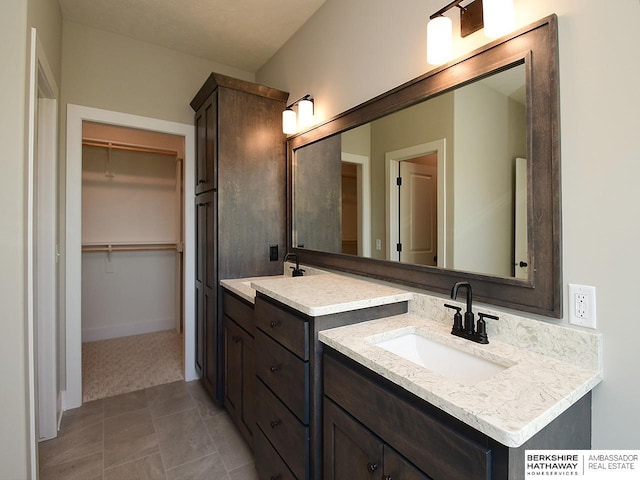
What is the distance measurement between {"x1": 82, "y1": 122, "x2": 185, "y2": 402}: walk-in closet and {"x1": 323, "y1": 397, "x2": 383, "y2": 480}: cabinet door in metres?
2.56

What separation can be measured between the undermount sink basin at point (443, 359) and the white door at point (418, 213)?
0.36 m

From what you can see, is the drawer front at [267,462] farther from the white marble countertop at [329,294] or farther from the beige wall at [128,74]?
the beige wall at [128,74]

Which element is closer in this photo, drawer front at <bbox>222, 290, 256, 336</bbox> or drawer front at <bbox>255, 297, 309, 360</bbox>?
drawer front at <bbox>255, 297, 309, 360</bbox>

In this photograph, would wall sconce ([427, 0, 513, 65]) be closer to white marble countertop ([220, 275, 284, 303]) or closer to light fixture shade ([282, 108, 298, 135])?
light fixture shade ([282, 108, 298, 135])

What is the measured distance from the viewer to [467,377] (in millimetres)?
1125

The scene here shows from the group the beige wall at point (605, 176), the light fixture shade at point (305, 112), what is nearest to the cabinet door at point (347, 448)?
the beige wall at point (605, 176)

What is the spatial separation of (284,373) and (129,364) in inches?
95.0

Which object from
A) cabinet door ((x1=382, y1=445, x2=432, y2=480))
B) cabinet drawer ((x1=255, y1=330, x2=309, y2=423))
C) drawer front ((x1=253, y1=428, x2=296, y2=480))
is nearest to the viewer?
cabinet door ((x1=382, y1=445, x2=432, y2=480))

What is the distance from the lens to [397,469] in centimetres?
87

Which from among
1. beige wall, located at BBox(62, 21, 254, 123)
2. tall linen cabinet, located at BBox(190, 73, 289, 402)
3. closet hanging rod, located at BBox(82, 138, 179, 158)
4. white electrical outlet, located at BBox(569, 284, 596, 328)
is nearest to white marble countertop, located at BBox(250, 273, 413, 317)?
white electrical outlet, located at BBox(569, 284, 596, 328)

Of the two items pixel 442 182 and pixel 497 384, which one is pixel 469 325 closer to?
pixel 497 384

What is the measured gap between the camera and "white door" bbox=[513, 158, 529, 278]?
1.10m

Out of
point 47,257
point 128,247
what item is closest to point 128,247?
point 128,247

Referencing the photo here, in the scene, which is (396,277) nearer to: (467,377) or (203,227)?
(467,377)
